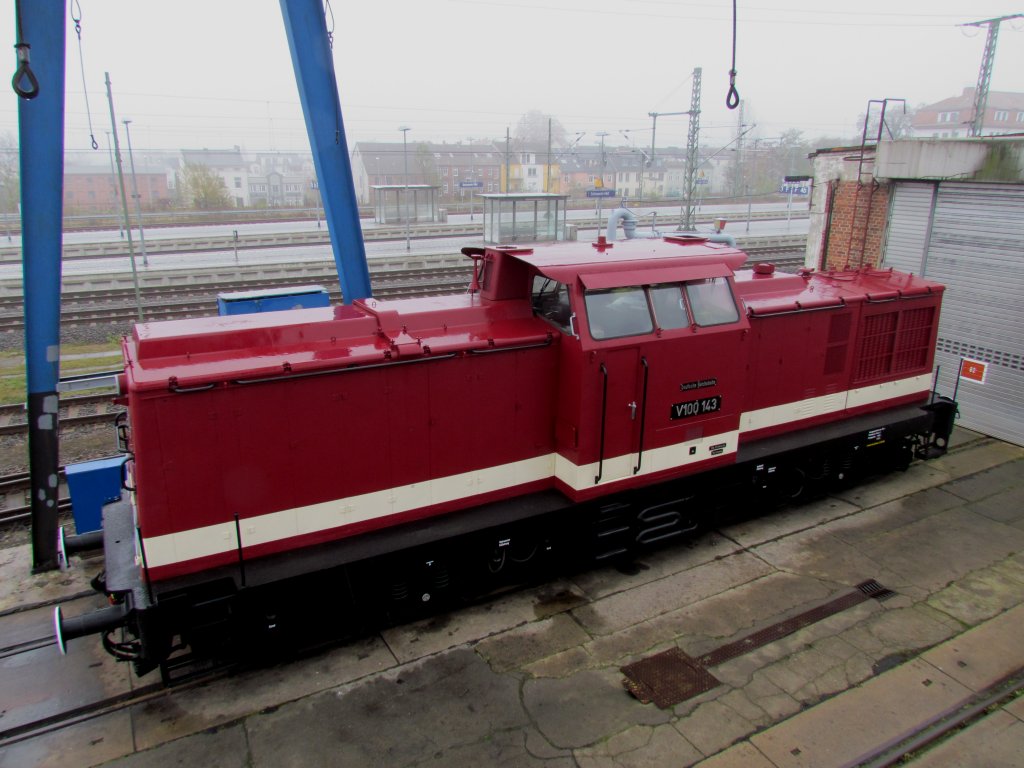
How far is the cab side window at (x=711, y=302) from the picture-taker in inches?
266

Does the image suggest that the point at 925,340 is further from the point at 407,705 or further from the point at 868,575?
the point at 407,705

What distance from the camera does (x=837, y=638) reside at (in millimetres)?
6156

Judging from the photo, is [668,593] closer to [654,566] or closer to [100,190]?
[654,566]

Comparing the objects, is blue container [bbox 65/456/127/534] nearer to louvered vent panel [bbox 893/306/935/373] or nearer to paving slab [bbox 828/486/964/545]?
paving slab [bbox 828/486/964/545]

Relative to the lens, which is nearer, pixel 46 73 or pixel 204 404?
pixel 204 404

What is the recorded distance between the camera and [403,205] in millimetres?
35750

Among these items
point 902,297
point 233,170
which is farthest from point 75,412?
point 233,170

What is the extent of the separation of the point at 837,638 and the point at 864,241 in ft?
28.2

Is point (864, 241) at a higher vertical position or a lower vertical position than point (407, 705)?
higher

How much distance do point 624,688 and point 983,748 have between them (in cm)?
256

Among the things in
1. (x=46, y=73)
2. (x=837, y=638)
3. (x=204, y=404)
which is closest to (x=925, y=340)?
(x=837, y=638)

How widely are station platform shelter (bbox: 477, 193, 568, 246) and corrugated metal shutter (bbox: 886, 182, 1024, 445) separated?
15572 millimetres

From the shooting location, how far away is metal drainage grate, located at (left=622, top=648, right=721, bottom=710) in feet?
17.9

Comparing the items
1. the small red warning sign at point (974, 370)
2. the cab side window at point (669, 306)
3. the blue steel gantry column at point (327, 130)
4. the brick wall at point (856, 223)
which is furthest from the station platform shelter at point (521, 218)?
the cab side window at point (669, 306)
